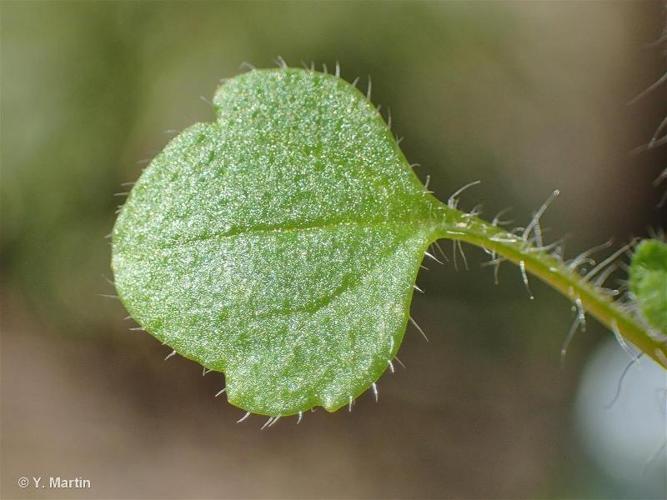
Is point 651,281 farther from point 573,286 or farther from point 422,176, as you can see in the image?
point 422,176

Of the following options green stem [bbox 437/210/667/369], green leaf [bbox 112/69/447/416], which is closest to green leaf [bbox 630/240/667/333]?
green stem [bbox 437/210/667/369]

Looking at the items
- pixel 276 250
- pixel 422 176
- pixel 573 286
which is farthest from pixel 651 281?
pixel 422 176

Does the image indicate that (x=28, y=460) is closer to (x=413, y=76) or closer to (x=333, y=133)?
(x=413, y=76)

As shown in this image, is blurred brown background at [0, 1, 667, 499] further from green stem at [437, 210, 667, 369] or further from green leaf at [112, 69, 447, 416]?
green stem at [437, 210, 667, 369]

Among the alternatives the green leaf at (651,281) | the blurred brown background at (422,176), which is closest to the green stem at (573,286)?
the green leaf at (651,281)

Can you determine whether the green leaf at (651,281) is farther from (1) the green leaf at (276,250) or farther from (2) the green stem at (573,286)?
(1) the green leaf at (276,250)

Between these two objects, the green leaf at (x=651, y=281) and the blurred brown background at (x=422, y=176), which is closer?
the green leaf at (x=651, y=281)
